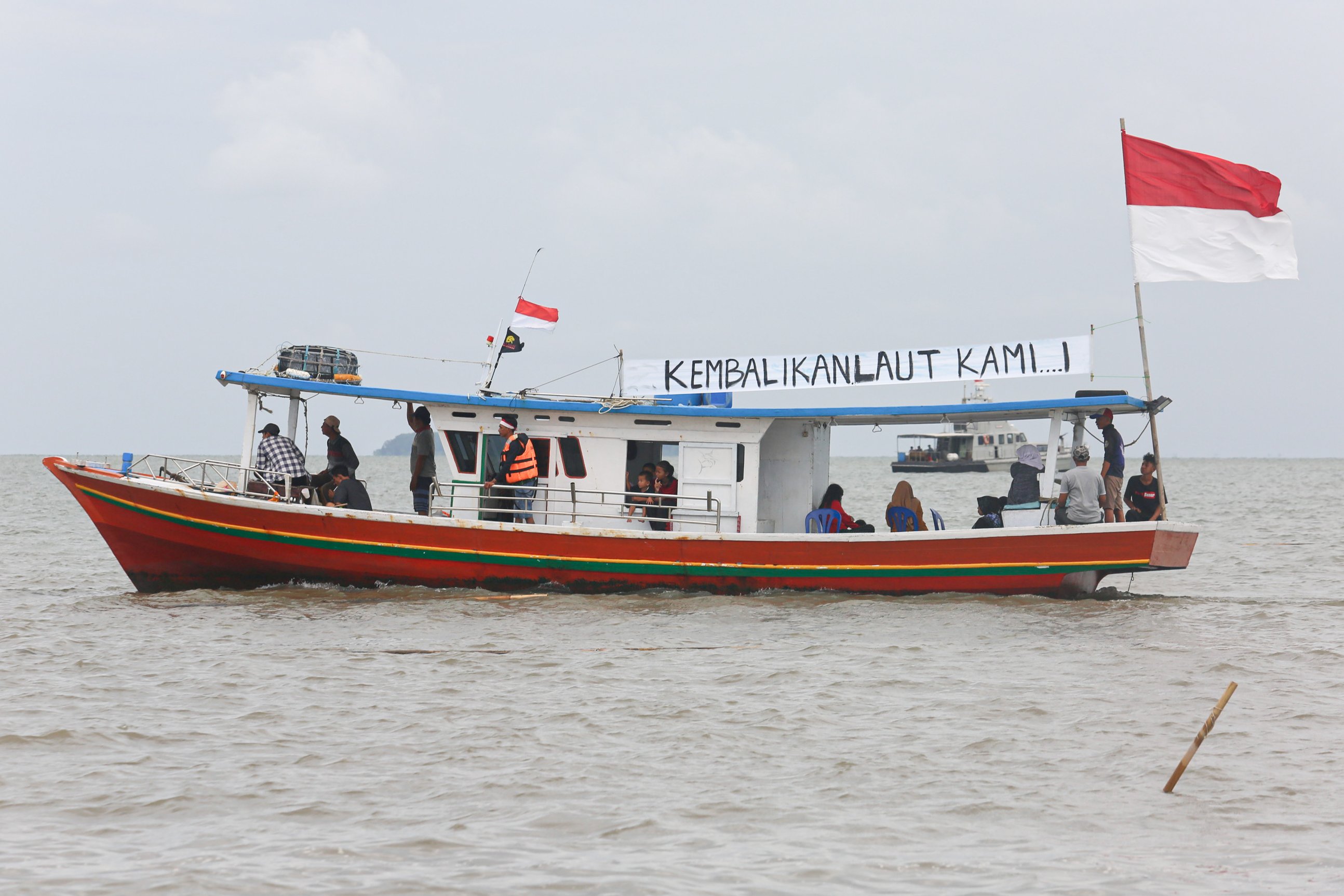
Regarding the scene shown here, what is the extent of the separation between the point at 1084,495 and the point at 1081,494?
31mm

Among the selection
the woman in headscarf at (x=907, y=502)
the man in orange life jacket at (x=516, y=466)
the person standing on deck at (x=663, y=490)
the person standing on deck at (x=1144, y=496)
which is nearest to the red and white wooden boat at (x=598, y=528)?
the person standing on deck at (x=663, y=490)

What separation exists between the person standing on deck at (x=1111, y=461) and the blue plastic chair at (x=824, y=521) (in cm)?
329

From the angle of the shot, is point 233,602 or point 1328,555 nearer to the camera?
point 233,602

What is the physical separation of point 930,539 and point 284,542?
7937 millimetres

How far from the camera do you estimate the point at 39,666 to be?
11211 mm

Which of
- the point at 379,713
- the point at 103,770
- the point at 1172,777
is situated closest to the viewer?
the point at 1172,777

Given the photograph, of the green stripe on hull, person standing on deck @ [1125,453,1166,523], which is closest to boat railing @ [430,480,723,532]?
the green stripe on hull

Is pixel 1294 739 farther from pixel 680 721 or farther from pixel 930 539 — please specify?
pixel 930 539

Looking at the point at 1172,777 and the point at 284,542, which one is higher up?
the point at 284,542

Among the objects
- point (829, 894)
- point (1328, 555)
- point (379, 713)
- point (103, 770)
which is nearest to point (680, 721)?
point (379, 713)

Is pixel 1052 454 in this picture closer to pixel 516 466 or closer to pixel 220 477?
pixel 516 466

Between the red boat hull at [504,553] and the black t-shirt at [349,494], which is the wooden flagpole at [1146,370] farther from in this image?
the black t-shirt at [349,494]

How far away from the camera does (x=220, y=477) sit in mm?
15516

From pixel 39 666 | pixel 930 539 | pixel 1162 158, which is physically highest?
pixel 1162 158
